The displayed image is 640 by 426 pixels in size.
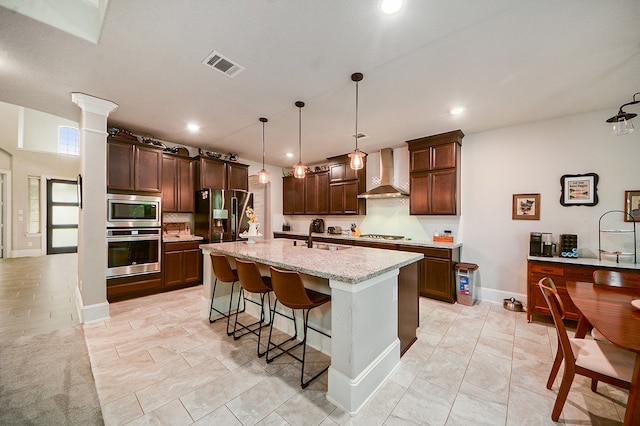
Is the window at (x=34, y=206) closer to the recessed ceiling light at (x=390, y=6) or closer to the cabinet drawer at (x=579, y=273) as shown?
the recessed ceiling light at (x=390, y=6)

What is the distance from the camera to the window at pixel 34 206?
703 centimetres

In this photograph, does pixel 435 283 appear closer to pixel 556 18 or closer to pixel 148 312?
pixel 556 18

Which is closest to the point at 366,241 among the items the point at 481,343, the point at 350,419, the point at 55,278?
the point at 481,343

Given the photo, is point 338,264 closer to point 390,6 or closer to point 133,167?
point 390,6

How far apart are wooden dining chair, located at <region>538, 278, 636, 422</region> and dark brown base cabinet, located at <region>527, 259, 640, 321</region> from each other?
1503 mm

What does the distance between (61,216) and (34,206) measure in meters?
0.63

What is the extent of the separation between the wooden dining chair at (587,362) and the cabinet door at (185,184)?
201 inches

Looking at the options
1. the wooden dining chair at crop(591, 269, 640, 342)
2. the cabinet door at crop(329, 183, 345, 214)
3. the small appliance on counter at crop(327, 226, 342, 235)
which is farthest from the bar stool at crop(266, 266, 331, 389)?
the small appliance on counter at crop(327, 226, 342, 235)

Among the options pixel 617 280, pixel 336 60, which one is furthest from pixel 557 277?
pixel 336 60

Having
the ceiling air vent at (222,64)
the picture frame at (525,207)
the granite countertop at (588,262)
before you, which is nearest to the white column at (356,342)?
the ceiling air vent at (222,64)

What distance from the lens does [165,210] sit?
4.37 metres

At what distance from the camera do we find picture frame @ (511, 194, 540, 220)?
352 centimetres

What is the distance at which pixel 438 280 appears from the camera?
3.86m

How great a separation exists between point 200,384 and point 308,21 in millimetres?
2833
